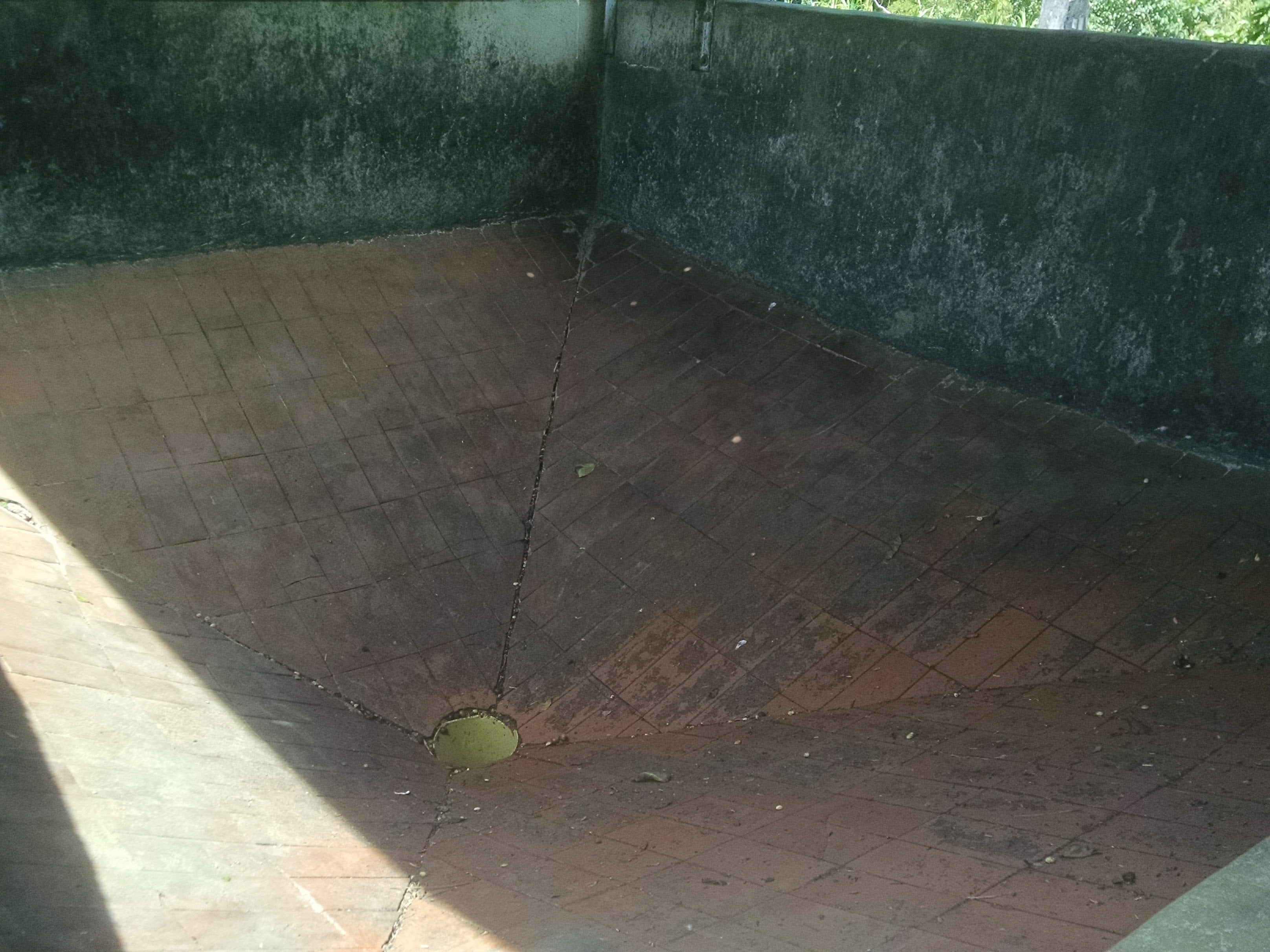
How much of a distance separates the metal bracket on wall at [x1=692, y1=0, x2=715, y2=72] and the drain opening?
4.54m

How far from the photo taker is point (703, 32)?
23.9 ft

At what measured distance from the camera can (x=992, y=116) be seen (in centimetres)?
582

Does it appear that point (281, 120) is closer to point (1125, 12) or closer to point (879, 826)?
point (879, 826)

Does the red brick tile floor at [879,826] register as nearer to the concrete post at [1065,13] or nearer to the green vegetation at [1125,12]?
the concrete post at [1065,13]

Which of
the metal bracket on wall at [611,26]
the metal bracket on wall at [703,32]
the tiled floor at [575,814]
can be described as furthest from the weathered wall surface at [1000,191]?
the tiled floor at [575,814]

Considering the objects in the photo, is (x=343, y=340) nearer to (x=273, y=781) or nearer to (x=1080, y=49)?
(x=273, y=781)

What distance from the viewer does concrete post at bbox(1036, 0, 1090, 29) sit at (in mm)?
9695

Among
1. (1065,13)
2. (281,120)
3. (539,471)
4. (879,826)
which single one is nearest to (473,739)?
(539,471)

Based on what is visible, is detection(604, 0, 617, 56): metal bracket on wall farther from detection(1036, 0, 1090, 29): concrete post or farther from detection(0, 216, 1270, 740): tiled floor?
detection(1036, 0, 1090, 29): concrete post

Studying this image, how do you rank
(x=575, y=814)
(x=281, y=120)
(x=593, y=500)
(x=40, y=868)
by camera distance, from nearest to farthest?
(x=40, y=868) → (x=575, y=814) → (x=593, y=500) → (x=281, y=120)

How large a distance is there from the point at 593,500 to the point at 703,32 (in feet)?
11.0

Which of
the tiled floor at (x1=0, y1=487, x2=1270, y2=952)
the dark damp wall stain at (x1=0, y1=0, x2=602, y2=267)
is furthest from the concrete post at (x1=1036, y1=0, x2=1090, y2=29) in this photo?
the tiled floor at (x1=0, y1=487, x2=1270, y2=952)

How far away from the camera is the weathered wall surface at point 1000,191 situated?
5.12m

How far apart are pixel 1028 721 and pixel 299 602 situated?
3.38 m
